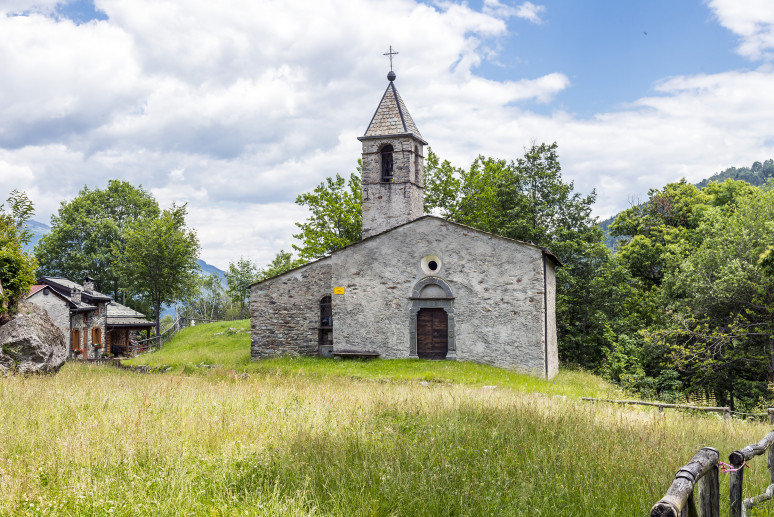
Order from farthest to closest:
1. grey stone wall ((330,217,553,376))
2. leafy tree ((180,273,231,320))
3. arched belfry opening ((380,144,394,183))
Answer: leafy tree ((180,273,231,320)) < arched belfry opening ((380,144,394,183)) < grey stone wall ((330,217,553,376))

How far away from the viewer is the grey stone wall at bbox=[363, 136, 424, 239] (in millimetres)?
24641

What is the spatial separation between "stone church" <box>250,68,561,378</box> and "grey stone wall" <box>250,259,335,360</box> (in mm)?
40

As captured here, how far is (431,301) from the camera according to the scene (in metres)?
21.0

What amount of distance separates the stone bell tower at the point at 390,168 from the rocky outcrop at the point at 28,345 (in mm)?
14182

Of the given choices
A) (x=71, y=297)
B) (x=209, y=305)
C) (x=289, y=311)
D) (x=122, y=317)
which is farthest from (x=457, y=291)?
(x=209, y=305)

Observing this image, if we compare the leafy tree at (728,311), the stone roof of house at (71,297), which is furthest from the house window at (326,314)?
the stone roof of house at (71,297)

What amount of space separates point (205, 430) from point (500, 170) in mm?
33610

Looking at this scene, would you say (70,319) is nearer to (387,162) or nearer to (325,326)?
(325,326)

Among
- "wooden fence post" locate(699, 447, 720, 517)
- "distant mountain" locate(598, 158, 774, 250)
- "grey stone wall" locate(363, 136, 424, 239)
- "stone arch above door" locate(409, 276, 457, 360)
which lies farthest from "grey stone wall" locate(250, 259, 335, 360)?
"distant mountain" locate(598, 158, 774, 250)

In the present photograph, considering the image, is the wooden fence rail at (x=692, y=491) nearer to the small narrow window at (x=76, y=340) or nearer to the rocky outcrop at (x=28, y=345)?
the rocky outcrop at (x=28, y=345)

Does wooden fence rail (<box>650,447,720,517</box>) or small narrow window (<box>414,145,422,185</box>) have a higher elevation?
small narrow window (<box>414,145,422,185</box>)

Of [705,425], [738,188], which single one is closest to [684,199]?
[738,188]

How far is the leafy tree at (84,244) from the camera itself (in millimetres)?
46219

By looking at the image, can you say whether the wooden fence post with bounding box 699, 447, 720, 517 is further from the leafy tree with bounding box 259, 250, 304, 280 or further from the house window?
the leafy tree with bounding box 259, 250, 304, 280
